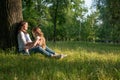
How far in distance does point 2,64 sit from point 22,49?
8.79 ft

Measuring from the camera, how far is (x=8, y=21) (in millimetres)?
11688

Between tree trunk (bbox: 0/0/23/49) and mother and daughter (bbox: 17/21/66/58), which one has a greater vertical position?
tree trunk (bbox: 0/0/23/49)

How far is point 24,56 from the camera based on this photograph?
33.8ft

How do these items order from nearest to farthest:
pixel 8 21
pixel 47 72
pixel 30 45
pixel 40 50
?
pixel 47 72
pixel 40 50
pixel 30 45
pixel 8 21

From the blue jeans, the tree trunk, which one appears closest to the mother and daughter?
the blue jeans

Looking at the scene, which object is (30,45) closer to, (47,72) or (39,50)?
(39,50)

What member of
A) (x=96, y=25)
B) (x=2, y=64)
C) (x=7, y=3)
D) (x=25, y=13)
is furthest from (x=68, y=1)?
(x=96, y=25)

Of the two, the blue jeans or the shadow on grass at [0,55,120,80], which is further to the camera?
the blue jeans

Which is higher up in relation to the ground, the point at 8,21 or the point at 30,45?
the point at 8,21

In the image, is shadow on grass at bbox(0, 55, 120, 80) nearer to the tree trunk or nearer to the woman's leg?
the woman's leg

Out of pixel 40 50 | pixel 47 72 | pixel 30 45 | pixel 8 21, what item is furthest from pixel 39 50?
pixel 47 72

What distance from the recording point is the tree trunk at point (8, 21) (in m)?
11.6

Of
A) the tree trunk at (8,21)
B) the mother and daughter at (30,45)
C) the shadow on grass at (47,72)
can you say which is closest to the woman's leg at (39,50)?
the mother and daughter at (30,45)

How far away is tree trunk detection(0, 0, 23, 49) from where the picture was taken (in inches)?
458
